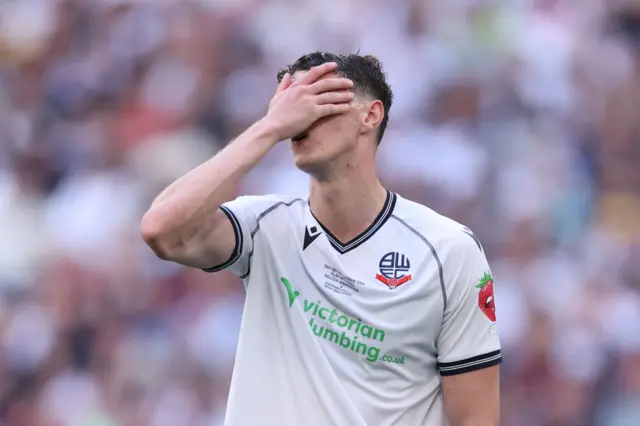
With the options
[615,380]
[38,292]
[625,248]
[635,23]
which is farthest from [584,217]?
[38,292]

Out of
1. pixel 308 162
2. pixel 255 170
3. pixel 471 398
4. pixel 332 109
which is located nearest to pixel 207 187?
pixel 308 162

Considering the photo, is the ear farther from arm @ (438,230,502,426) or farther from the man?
arm @ (438,230,502,426)

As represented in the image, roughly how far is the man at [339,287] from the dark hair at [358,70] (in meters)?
0.01

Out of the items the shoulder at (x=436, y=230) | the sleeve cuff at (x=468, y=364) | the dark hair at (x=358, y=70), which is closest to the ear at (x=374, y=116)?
the dark hair at (x=358, y=70)

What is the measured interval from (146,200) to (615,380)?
3304mm

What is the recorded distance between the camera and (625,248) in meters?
6.72

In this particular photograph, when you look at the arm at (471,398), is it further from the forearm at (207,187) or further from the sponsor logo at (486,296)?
the forearm at (207,187)

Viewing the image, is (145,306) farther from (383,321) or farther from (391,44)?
(383,321)

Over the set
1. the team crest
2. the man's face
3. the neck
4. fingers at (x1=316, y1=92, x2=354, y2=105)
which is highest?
fingers at (x1=316, y1=92, x2=354, y2=105)

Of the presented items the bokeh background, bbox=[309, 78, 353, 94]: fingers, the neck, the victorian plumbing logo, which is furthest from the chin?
the bokeh background

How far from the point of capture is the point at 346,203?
133 inches

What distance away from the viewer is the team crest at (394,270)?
3.28 metres

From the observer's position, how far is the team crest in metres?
3.28

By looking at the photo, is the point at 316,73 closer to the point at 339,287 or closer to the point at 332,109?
the point at 332,109
